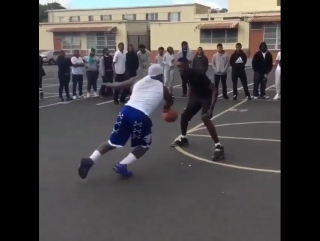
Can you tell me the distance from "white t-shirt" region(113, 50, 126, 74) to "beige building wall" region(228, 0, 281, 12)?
39.7 m

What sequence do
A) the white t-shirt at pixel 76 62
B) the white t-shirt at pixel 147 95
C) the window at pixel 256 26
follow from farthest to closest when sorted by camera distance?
the window at pixel 256 26 → the white t-shirt at pixel 76 62 → the white t-shirt at pixel 147 95

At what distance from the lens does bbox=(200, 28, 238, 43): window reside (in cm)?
4644

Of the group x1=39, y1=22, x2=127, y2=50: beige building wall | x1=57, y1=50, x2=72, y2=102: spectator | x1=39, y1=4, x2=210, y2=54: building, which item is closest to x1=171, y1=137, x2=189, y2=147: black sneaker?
x1=57, y1=50, x2=72, y2=102: spectator

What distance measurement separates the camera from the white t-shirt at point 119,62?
53.2 feet

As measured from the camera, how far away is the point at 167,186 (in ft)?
22.4

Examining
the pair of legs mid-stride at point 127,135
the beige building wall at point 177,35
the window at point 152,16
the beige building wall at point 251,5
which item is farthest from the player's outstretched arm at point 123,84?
the window at point 152,16

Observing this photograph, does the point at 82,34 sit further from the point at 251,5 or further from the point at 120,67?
the point at 120,67

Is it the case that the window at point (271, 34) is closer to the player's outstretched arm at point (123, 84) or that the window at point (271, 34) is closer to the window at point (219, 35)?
the window at point (219, 35)

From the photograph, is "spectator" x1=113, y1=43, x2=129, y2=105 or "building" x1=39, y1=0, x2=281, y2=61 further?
"building" x1=39, y1=0, x2=281, y2=61

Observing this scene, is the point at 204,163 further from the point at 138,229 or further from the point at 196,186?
the point at 138,229

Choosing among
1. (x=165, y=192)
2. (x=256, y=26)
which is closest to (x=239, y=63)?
(x=165, y=192)

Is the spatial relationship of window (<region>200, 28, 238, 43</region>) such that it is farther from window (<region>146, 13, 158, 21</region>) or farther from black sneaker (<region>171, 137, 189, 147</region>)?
black sneaker (<region>171, 137, 189, 147</region>)

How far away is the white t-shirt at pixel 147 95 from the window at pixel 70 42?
48.8 meters
